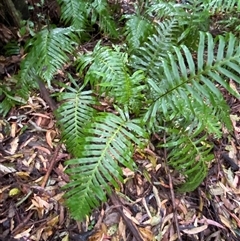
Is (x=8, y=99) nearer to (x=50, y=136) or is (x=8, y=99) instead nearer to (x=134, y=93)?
(x=50, y=136)

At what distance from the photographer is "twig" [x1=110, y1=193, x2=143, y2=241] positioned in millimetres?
2204

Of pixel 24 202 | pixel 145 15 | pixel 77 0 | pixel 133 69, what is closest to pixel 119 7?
pixel 145 15

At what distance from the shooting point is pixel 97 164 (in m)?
2.06

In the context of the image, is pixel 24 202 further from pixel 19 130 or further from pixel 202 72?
pixel 202 72

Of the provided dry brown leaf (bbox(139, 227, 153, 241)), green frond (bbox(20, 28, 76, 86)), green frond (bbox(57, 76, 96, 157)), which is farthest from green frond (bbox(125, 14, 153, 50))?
dry brown leaf (bbox(139, 227, 153, 241))

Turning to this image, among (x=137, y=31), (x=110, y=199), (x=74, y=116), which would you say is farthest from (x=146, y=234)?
→ (x=137, y=31)

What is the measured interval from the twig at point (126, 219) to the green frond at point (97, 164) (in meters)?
0.19

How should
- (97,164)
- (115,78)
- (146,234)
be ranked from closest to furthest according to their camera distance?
(97,164), (146,234), (115,78)

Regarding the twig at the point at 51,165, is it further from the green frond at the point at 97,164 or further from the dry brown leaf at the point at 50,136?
the green frond at the point at 97,164

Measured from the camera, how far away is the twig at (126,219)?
2204mm

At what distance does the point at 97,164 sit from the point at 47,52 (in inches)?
34.0

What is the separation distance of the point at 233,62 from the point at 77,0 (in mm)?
1236

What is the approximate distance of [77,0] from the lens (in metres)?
2.79

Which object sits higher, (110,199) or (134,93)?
(134,93)
